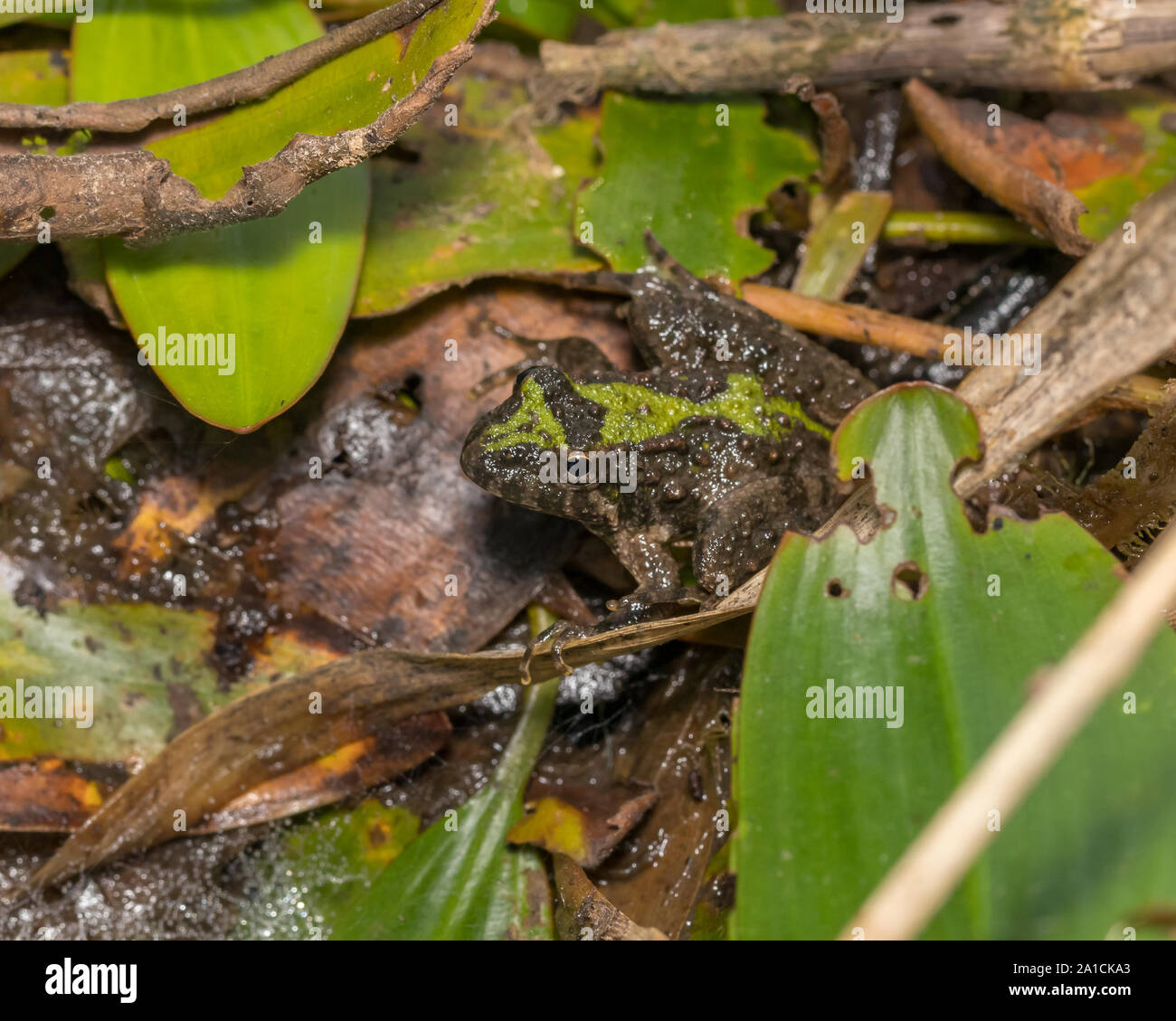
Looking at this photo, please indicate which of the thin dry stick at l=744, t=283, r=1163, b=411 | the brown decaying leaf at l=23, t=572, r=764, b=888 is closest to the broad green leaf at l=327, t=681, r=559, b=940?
the brown decaying leaf at l=23, t=572, r=764, b=888

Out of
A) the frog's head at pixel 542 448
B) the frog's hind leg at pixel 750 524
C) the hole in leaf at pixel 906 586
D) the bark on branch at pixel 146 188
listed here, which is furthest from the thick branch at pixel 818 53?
the hole in leaf at pixel 906 586

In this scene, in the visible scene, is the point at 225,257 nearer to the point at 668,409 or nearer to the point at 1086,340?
the point at 668,409

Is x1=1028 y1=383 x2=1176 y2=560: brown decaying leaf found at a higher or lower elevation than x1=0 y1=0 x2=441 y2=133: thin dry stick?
lower

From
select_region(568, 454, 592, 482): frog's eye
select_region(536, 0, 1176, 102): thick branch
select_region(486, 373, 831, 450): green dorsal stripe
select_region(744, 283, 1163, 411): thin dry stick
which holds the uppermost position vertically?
select_region(536, 0, 1176, 102): thick branch

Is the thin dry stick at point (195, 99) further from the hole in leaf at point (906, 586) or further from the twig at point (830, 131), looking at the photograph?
the hole in leaf at point (906, 586)

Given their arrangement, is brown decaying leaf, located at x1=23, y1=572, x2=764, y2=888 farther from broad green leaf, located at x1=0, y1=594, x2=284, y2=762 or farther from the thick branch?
the thick branch

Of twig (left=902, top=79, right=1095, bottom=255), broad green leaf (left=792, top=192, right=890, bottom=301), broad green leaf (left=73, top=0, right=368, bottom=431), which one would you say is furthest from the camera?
broad green leaf (left=792, top=192, right=890, bottom=301)
